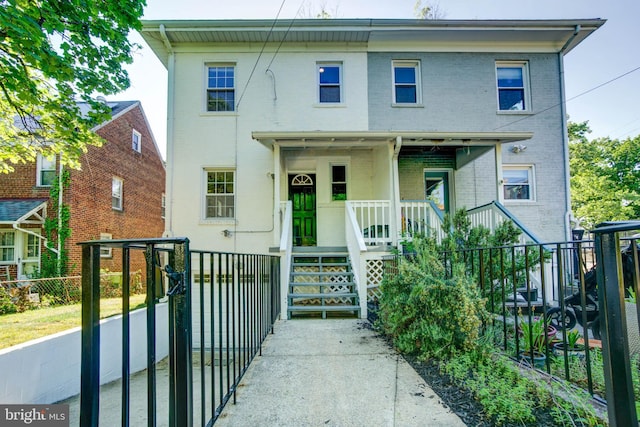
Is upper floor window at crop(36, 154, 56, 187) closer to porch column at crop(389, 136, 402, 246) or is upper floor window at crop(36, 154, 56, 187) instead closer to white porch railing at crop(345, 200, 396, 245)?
white porch railing at crop(345, 200, 396, 245)

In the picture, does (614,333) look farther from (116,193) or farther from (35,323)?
(116,193)

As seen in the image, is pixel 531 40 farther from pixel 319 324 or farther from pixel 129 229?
pixel 129 229

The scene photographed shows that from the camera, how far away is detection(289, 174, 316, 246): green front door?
30.8 feet

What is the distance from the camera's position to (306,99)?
30.4ft

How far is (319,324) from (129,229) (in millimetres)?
12747

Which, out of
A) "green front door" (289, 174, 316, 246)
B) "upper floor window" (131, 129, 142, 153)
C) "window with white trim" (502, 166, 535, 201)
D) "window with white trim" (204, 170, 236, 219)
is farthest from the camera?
"upper floor window" (131, 129, 142, 153)

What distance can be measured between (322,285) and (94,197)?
1104cm

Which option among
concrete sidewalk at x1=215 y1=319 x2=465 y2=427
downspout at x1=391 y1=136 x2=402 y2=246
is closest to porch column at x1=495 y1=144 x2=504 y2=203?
downspout at x1=391 y1=136 x2=402 y2=246

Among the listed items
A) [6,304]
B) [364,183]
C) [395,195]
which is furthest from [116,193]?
[395,195]

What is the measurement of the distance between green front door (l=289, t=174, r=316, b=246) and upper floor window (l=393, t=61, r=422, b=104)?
3.46 metres

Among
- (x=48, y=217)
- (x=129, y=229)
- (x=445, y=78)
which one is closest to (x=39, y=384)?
(x=48, y=217)

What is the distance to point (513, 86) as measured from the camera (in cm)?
956

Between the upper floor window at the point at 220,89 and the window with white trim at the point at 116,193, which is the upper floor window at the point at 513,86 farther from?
the window with white trim at the point at 116,193

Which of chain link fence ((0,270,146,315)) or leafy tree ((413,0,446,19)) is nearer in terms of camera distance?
chain link fence ((0,270,146,315))
